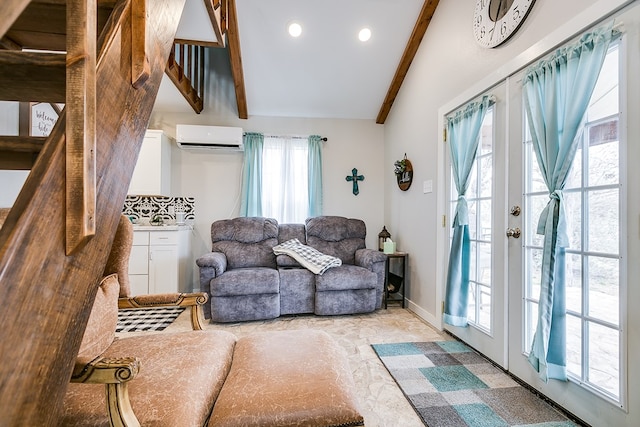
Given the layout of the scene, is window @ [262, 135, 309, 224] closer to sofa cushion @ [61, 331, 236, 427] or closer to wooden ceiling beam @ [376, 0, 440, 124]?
wooden ceiling beam @ [376, 0, 440, 124]

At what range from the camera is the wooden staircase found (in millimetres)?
493

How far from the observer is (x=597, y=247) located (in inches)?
55.2

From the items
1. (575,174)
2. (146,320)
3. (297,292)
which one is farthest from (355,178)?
(146,320)

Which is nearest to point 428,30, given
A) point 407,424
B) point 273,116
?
point 273,116

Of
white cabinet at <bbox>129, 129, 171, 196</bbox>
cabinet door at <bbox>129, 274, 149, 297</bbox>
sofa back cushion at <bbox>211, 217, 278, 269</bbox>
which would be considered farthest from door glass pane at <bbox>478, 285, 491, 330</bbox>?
white cabinet at <bbox>129, 129, 171, 196</bbox>

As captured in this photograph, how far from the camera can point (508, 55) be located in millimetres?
1973

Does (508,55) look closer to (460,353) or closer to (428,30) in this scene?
(428,30)

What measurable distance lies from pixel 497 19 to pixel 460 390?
2.49 m

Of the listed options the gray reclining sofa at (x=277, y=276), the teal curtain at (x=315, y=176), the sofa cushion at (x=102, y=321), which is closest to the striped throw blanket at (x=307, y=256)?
the gray reclining sofa at (x=277, y=276)

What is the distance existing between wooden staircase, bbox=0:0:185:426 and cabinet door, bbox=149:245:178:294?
2.72 meters

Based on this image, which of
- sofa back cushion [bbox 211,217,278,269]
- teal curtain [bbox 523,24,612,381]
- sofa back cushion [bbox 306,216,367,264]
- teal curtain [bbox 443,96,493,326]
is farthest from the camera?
sofa back cushion [bbox 306,216,367,264]

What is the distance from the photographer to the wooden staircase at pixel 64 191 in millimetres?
493

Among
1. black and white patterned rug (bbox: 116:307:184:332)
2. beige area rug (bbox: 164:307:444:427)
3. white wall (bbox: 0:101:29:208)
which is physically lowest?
black and white patterned rug (bbox: 116:307:184:332)

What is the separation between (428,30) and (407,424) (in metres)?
3.44
